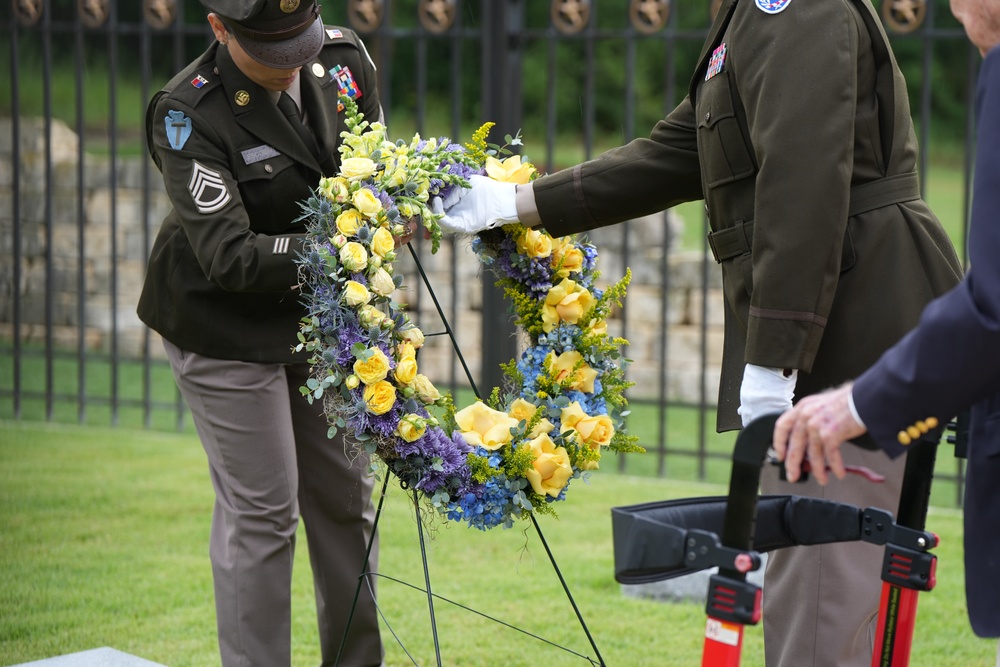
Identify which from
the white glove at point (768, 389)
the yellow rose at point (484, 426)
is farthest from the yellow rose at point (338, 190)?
the white glove at point (768, 389)

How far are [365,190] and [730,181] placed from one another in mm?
786

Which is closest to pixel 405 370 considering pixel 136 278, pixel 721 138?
pixel 721 138

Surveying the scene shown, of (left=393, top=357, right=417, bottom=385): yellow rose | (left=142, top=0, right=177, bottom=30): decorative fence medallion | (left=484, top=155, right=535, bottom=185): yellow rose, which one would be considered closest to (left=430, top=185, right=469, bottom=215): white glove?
(left=484, top=155, right=535, bottom=185): yellow rose

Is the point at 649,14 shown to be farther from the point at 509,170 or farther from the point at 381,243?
the point at 381,243

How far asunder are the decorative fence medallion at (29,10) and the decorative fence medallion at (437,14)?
6.98 ft

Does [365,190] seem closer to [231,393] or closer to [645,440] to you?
[231,393]

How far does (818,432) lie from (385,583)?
292 cm

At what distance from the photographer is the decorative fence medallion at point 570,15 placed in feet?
18.0

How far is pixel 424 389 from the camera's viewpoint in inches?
105

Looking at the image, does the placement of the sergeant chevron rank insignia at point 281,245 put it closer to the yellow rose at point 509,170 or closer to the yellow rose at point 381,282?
the yellow rose at point 381,282

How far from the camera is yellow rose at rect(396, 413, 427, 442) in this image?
2.59m

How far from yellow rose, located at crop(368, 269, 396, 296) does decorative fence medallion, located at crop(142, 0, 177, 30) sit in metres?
4.01

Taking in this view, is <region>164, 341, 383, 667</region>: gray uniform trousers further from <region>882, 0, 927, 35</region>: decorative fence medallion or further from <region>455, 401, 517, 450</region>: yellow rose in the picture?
<region>882, 0, 927, 35</region>: decorative fence medallion

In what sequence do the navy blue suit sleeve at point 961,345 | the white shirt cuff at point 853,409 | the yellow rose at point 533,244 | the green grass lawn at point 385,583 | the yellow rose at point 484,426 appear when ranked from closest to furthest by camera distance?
the navy blue suit sleeve at point 961,345, the white shirt cuff at point 853,409, the yellow rose at point 484,426, the yellow rose at point 533,244, the green grass lawn at point 385,583
